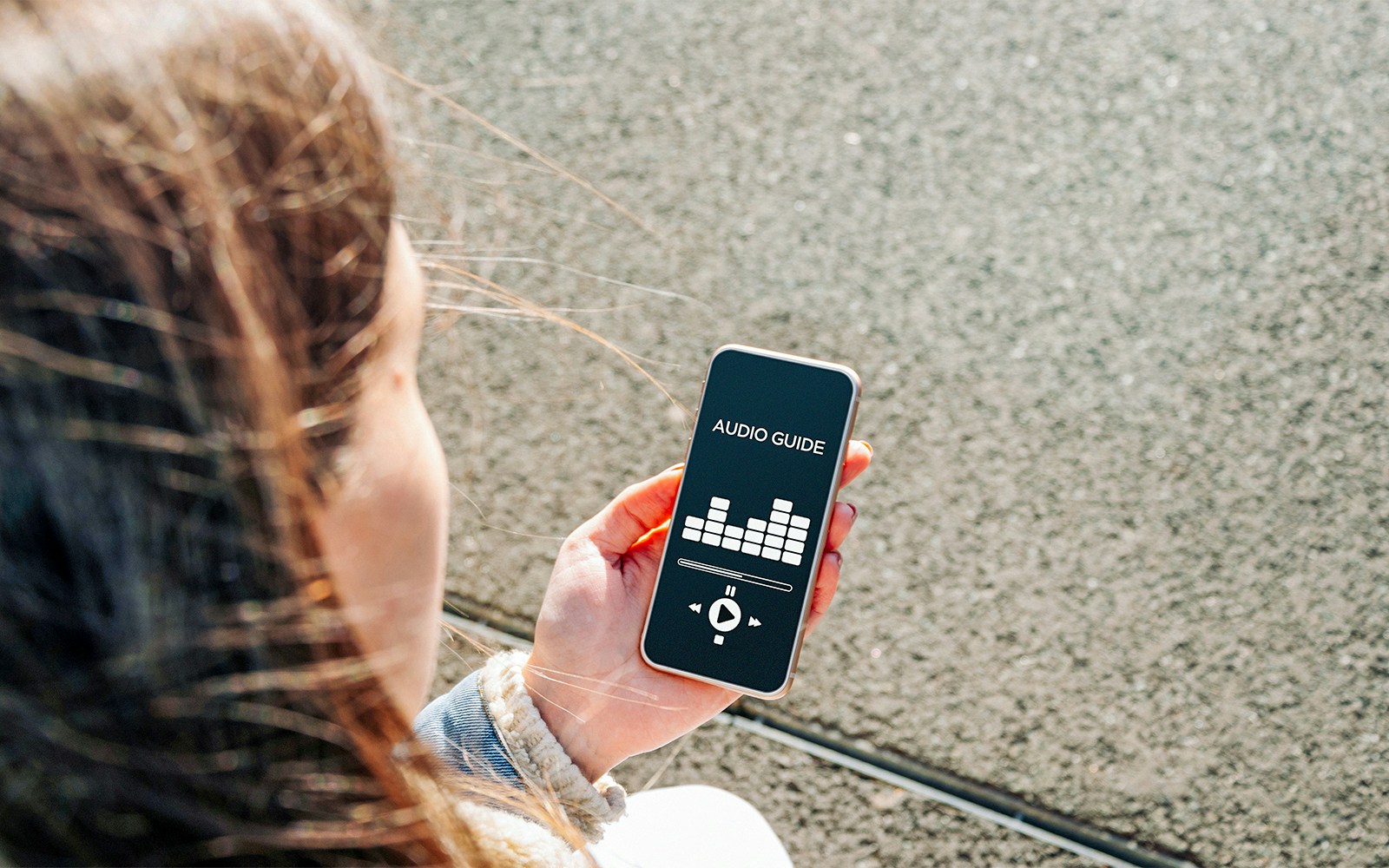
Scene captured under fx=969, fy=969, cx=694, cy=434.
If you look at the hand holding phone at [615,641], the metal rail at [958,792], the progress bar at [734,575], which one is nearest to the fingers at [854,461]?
the hand holding phone at [615,641]

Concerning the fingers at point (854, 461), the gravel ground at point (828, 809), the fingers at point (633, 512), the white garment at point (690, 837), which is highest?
the fingers at point (854, 461)

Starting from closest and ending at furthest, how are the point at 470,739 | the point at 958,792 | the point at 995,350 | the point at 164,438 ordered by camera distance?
the point at 164,438 < the point at 470,739 < the point at 958,792 < the point at 995,350

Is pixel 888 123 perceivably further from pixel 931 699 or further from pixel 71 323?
pixel 71 323

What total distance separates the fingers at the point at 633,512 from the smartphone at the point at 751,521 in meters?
0.02

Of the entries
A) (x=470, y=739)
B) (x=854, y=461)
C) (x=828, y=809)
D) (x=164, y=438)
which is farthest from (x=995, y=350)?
(x=164, y=438)

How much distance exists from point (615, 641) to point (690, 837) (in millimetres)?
235

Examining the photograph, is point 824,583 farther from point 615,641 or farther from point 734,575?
point 615,641

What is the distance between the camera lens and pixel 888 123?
169 centimetres

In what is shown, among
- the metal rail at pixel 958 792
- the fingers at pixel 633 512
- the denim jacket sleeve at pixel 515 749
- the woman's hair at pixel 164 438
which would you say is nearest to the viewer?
the woman's hair at pixel 164 438

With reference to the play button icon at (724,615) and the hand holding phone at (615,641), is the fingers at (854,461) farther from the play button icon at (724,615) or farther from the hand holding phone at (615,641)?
the play button icon at (724,615)

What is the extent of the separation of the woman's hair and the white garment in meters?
0.56

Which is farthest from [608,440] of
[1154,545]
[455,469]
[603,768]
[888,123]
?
[1154,545]

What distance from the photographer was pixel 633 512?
3.76ft

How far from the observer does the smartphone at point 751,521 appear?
1.10m
